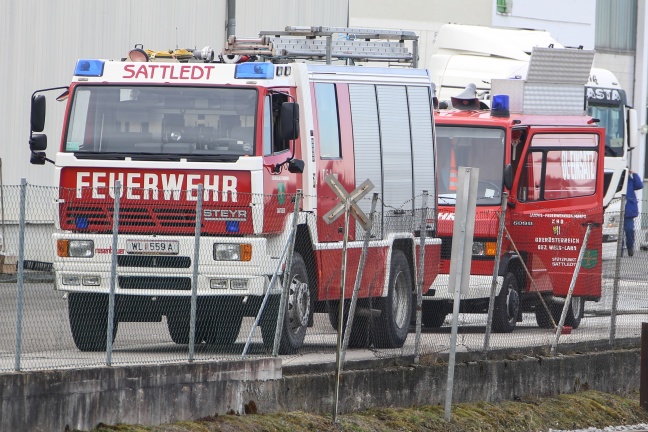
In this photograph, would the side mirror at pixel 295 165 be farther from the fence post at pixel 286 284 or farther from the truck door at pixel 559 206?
the truck door at pixel 559 206

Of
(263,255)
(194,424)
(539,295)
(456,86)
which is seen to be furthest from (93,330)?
(456,86)

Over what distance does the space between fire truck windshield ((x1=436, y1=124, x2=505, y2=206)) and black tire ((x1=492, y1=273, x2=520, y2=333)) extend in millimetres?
1159

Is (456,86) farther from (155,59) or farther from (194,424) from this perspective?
(194,424)

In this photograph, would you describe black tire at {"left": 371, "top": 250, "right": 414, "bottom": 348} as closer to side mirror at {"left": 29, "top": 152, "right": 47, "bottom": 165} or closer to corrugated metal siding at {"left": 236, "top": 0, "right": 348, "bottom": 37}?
side mirror at {"left": 29, "top": 152, "right": 47, "bottom": 165}

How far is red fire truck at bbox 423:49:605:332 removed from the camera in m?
19.8

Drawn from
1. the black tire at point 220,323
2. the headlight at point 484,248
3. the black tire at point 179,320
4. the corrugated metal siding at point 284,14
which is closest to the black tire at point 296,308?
the black tire at point 220,323

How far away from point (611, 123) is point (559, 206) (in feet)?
43.5

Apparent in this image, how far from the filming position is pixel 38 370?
11156 millimetres

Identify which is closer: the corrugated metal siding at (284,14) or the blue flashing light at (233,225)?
the blue flashing light at (233,225)

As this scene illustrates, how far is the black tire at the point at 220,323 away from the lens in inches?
541

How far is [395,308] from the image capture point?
17.0 metres

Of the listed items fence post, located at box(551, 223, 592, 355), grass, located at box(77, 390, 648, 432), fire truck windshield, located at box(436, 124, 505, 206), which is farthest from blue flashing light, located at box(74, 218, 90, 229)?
fire truck windshield, located at box(436, 124, 505, 206)

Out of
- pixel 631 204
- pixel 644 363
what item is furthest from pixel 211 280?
pixel 631 204

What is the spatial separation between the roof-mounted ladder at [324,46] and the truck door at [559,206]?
2821 millimetres
